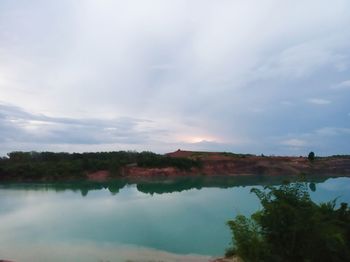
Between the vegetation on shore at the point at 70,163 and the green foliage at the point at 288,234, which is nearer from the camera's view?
the green foliage at the point at 288,234

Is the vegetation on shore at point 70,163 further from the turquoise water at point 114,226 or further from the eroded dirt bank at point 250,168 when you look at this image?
the turquoise water at point 114,226

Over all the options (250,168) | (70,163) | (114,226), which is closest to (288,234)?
(114,226)

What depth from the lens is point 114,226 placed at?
72.6 ft

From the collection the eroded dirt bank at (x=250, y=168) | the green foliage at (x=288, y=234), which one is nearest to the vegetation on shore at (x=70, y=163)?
the eroded dirt bank at (x=250, y=168)

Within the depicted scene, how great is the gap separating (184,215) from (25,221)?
9.21 m

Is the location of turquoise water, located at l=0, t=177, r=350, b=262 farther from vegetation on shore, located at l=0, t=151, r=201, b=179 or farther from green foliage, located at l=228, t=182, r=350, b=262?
vegetation on shore, located at l=0, t=151, r=201, b=179

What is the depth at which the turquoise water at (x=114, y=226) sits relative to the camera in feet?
53.4

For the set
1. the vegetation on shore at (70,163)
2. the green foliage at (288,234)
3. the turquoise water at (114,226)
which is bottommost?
the turquoise water at (114,226)

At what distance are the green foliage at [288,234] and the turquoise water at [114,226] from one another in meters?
6.24

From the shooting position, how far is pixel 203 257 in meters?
15.8

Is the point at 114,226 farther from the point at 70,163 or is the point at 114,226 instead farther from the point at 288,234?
the point at 70,163

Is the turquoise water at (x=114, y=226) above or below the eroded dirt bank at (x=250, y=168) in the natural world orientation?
below

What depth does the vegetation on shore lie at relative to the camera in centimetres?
5478

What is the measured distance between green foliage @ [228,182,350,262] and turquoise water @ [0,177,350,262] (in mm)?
6237
